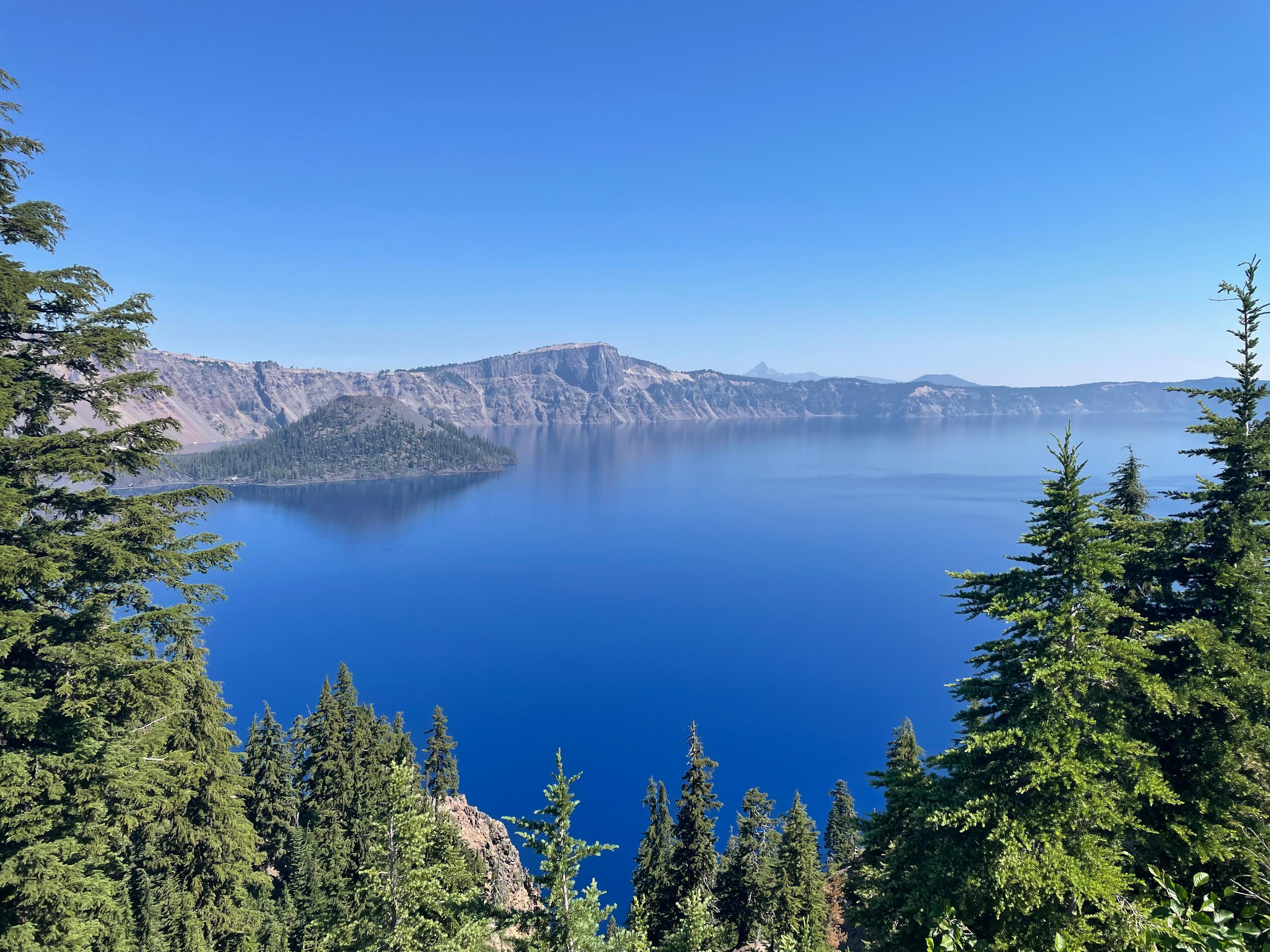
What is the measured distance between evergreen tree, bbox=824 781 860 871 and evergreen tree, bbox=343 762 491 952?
40.9 m

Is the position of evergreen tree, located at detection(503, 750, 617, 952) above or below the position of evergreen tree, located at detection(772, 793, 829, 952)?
above

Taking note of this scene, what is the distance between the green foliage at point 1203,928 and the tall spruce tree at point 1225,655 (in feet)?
30.0

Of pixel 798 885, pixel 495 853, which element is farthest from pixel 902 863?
pixel 495 853

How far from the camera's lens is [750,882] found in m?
32.9

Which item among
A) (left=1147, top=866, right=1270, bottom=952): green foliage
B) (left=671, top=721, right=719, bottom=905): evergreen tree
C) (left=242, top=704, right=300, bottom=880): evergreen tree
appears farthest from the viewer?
(left=242, top=704, right=300, bottom=880): evergreen tree

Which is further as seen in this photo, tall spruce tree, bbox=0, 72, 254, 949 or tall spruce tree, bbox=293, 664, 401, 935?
tall spruce tree, bbox=293, 664, 401, 935

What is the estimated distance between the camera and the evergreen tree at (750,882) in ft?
106

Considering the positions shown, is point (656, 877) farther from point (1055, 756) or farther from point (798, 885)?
point (1055, 756)

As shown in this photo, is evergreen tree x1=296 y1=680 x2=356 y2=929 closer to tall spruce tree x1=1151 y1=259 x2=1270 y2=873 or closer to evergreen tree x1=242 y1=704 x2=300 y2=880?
evergreen tree x1=242 y1=704 x2=300 y2=880

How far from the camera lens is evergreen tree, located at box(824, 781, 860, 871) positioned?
48594 millimetres

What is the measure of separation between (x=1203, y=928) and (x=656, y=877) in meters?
37.5

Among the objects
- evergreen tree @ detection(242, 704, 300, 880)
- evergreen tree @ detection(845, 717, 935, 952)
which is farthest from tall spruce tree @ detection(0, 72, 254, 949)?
evergreen tree @ detection(242, 704, 300, 880)

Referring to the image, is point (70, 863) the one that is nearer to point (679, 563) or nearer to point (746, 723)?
Answer: point (746, 723)

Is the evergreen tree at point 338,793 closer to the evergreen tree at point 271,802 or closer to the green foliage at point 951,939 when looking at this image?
the evergreen tree at point 271,802
